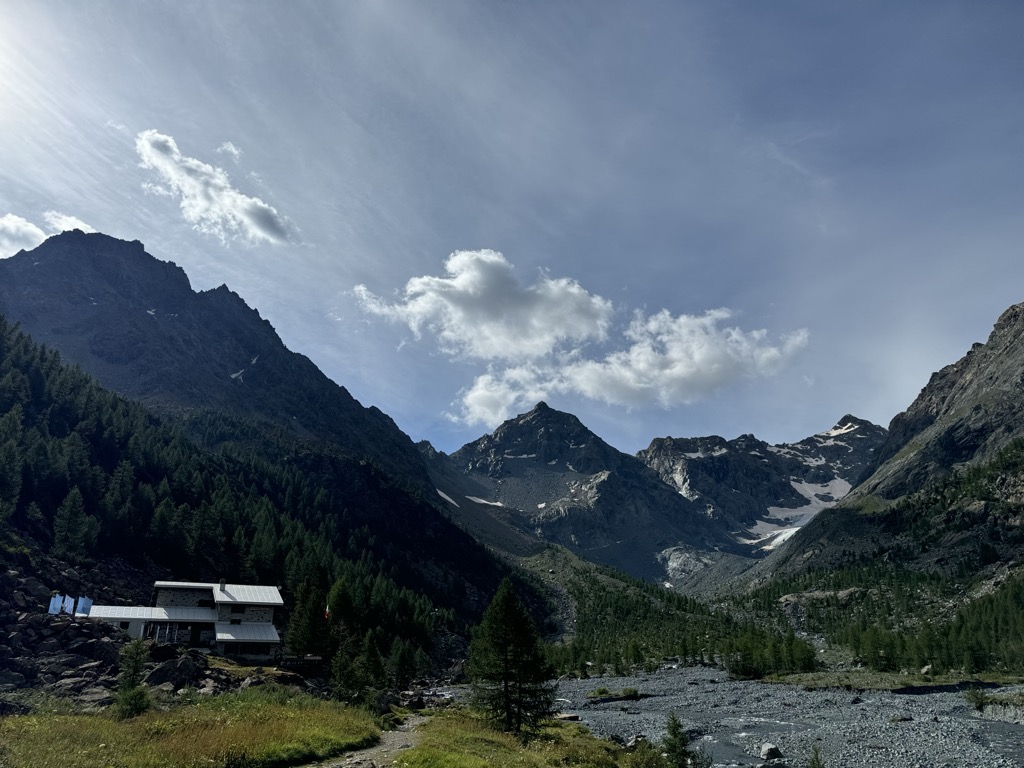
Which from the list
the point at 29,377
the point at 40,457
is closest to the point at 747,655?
the point at 40,457

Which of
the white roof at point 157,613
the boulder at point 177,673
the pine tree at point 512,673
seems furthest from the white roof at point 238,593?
the pine tree at point 512,673

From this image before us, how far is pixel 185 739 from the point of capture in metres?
21.5

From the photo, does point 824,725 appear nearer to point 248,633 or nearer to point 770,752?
point 770,752

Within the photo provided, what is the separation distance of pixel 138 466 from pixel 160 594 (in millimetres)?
77785

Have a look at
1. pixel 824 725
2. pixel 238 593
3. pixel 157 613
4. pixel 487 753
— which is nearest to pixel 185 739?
pixel 487 753

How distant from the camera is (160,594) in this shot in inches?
2923

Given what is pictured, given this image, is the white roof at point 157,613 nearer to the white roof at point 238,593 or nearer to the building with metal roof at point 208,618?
the building with metal roof at point 208,618

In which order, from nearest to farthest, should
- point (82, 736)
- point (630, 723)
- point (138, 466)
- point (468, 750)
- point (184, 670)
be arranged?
point (82, 736) < point (468, 750) < point (184, 670) < point (630, 723) < point (138, 466)

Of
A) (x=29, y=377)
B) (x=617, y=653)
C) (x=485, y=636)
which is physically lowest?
(x=617, y=653)

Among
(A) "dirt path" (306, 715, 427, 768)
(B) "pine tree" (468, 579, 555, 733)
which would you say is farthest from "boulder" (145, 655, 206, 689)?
(B) "pine tree" (468, 579, 555, 733)

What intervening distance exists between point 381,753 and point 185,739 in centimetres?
773

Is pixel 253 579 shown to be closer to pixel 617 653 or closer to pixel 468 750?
pixel 617 653

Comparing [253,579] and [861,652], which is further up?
[253,579]

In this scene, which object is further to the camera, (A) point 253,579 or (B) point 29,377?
(B) point 29,377
